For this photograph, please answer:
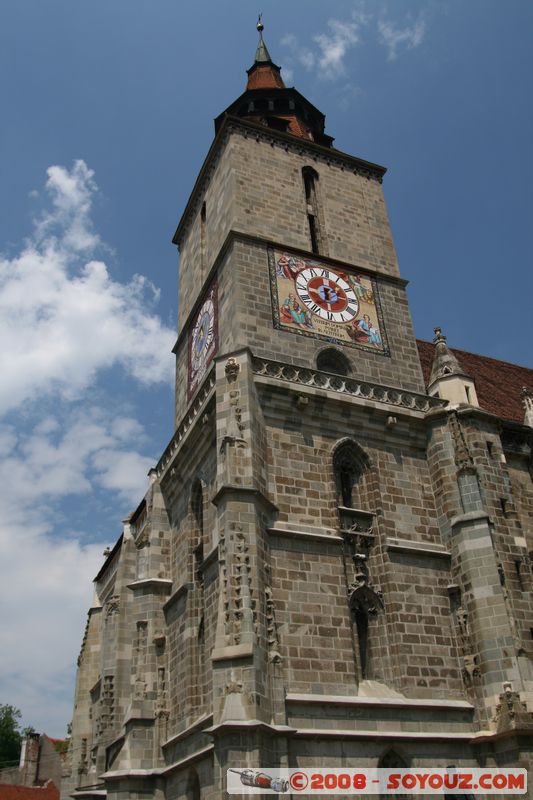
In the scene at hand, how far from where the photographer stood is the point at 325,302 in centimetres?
1936

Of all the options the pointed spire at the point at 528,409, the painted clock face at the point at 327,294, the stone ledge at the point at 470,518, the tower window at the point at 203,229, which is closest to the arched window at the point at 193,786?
the stone ledge at the point at 470,518

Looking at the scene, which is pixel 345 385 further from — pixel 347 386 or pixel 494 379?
pixel 494 379

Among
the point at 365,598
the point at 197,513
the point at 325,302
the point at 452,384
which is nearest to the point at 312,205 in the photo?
the point at 325,302

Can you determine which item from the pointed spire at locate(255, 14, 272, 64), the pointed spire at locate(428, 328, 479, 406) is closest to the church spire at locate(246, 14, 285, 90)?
the pointed spire at locate(255, 14, 272, 64)

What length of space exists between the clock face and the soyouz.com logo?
10.2 m

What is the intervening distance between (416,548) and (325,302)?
6730 mm

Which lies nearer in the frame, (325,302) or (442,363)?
(442,363)

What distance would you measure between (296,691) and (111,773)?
17.0 ft

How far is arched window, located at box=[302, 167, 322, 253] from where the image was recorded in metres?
21.2

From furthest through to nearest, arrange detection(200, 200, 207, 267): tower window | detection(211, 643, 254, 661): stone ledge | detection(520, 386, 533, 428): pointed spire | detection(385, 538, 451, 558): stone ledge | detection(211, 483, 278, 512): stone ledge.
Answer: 1. detection(200, 200, 207, 267): tower window
2. detection(520, 386, 533, 428): pointed spire
3. detection(385, 538, 451, 558): stone ledge
4. detection(211, 483, 278, 512): stone ledge
5. detection(211, 643, 254, 661): stone ledge

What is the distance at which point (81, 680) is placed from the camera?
25172 mm

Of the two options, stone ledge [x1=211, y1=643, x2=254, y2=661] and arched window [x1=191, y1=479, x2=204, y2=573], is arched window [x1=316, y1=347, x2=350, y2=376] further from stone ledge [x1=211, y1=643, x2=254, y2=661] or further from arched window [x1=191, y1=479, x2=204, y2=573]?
stone ledge [x1=211, y1=643, x2=254, y2=661]

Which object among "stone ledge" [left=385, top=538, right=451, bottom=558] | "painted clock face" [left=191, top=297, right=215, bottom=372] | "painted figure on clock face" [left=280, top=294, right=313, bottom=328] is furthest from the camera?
"painted clock face" [left=191, top=297, right=215, bottom=372]

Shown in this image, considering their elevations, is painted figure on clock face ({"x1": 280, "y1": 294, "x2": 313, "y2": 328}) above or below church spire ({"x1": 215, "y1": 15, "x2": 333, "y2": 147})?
below
